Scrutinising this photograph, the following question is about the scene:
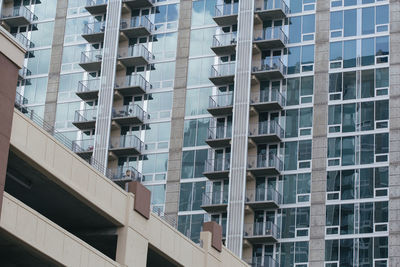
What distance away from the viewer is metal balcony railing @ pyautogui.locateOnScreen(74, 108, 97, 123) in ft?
266

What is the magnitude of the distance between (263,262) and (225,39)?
17148 millimetres

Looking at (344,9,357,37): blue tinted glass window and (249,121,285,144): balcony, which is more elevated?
(344,9,357,37): blue tinted glass window

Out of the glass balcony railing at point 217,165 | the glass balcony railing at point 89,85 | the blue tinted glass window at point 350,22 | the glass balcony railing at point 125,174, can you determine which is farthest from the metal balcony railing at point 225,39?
the glass balcony railing at point 125,174

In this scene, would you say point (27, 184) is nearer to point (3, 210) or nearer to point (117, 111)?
point (3, 210)

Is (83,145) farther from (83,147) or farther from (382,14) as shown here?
(382,14)

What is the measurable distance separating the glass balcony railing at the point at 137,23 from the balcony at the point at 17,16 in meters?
9.02

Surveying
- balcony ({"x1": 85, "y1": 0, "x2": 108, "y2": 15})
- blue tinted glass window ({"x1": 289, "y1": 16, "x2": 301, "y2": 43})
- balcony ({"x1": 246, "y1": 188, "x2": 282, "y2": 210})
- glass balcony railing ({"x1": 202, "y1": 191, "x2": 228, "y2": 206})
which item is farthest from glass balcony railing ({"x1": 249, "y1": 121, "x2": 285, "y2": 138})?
balcony ({"x1": 85, "y1": 0, "x2": 108, "y2": 15})

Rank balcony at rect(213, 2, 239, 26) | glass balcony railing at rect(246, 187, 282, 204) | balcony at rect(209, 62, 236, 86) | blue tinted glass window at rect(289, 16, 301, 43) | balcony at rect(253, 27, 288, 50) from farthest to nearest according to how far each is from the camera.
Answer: balcony at rect(213, 2, 239, 26) < blue tinted glass window at rect(289, 16, 301, 43) < balcony at rect(209, 62, 236, 86) < balcony at rect(253, 27, 288, 50) < glass balcony railing at rect(246, 187, 282, 204)

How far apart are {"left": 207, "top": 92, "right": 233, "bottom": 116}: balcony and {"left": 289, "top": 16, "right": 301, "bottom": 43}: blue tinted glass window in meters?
5.98

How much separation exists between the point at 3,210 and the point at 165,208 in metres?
38.9

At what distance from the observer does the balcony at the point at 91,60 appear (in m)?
81.8

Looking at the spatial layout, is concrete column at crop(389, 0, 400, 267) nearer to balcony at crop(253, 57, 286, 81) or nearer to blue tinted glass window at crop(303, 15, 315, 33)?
blue tinted glass window at crop(303, 15, 315, 33)

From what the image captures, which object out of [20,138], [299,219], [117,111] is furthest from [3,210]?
[117,111]

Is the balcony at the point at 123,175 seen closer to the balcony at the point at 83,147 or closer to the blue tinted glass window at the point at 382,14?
the balcony at the point at 83,147
